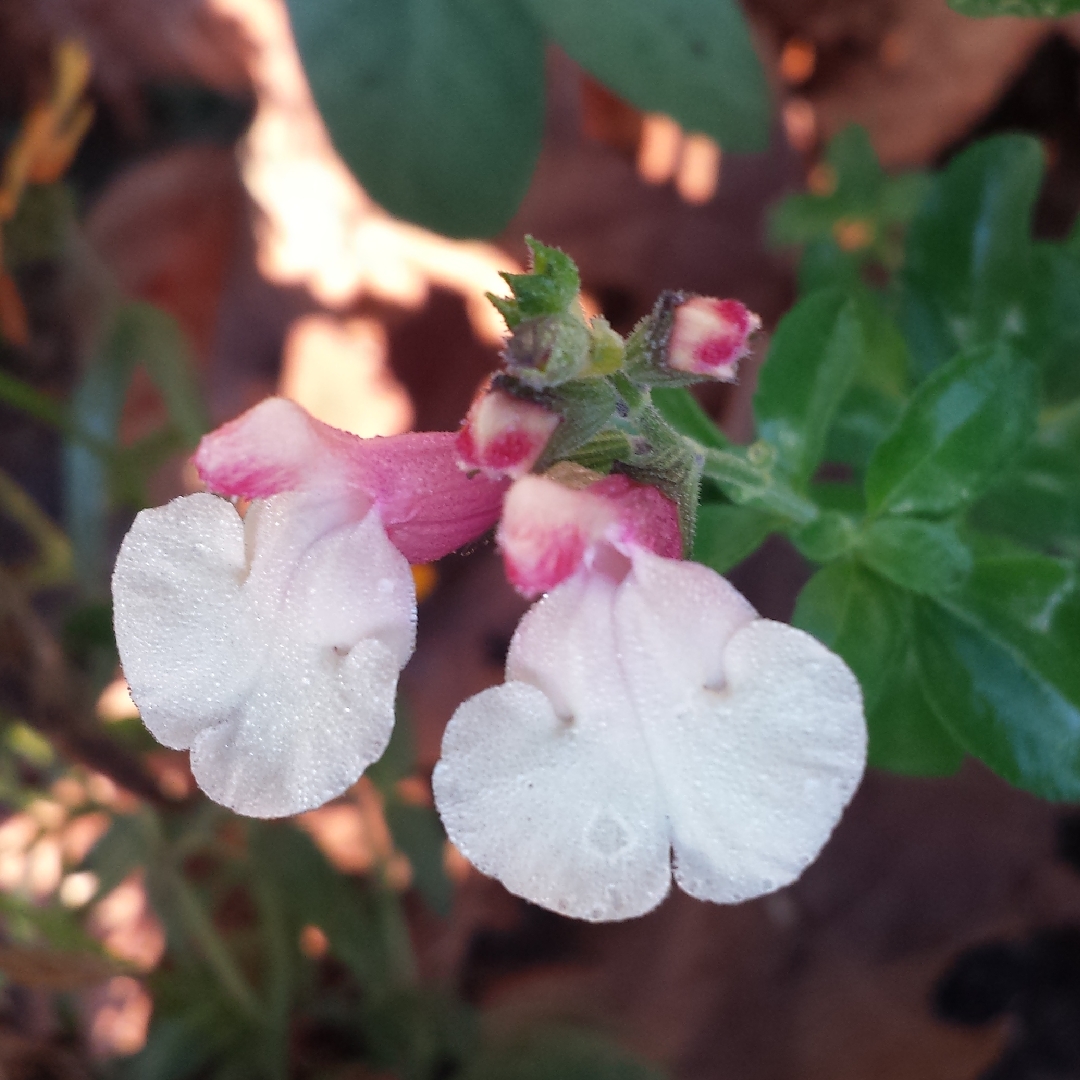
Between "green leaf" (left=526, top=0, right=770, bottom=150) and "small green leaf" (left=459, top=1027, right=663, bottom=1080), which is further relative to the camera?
"small green leaf" (left=459, top=1027, right=663, bottom=1080)

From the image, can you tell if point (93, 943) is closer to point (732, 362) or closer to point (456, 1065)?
point (456, 1065)

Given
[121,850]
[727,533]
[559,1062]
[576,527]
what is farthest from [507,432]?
[559,1062]

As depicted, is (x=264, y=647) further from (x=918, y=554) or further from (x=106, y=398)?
(x=106, y=398)

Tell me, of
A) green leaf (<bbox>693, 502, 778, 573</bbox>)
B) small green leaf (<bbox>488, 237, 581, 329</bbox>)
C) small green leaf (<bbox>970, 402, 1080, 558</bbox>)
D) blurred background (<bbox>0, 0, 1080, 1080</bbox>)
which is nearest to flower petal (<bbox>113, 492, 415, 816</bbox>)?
small green leaf (<bbox>488, 237, 581, 329</bbox>)

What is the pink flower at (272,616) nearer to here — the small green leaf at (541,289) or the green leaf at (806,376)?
the small green leaf at (541,289)

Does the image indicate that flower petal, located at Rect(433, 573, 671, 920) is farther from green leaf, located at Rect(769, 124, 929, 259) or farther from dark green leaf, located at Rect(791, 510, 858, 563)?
green leaf, located at Rect(769, 124, 929, 259)

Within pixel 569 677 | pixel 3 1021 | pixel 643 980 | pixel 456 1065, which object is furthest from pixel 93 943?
pixel 569 677
